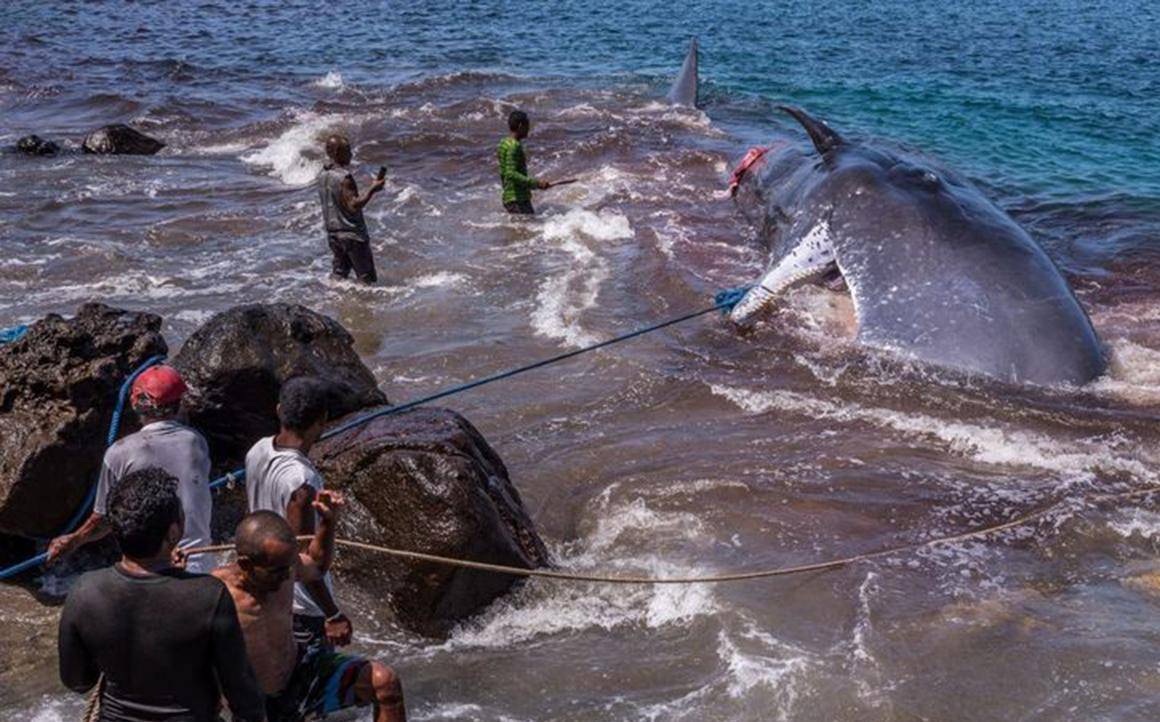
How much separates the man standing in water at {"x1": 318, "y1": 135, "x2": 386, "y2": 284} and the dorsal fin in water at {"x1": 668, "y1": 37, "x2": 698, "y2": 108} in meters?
12.1

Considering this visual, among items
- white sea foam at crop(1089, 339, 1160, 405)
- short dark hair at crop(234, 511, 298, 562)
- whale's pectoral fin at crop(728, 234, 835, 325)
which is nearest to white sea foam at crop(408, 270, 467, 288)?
whale's pectoral fin at crop(728, 234, 835, 325)

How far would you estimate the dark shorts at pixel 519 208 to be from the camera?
15.1 meters

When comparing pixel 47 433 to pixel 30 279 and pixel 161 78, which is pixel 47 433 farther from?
pixel 161 78

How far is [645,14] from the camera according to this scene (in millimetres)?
35844

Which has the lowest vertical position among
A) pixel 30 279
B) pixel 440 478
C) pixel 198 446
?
pixel 30 279

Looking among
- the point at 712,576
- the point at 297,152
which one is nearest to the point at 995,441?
the point at 712,576

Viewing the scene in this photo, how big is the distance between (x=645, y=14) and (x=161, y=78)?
1548 centimetres

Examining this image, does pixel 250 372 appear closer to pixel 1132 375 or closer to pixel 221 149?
pixel 1132 375

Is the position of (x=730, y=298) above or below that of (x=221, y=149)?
above

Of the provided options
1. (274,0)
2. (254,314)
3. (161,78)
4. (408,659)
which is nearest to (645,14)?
(274,0)

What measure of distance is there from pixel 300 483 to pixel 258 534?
0.71 m

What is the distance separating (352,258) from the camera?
1238cm

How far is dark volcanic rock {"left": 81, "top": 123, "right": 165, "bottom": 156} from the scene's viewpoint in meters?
Result: 18.9

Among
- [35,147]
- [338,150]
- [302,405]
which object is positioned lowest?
[35,147]
